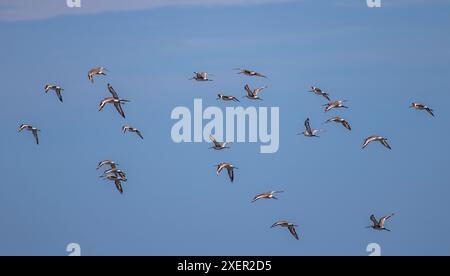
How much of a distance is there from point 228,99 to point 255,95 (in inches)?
57.9

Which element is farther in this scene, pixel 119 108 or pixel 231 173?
pixel 231 173

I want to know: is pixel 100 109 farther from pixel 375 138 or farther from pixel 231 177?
pixel 375 138

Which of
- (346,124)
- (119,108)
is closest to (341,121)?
(346,124)

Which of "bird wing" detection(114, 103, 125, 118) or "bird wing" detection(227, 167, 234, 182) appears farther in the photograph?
"bird wing" detection(227, 167, 234, 182)

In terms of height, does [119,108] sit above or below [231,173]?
above

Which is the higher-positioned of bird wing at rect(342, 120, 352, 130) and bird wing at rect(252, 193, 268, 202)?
bird wing at rect(342, 120, 352, 130)

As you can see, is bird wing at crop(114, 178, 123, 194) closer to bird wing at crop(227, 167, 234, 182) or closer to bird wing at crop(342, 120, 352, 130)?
bird wing at crop(227, 167, 234, 182)

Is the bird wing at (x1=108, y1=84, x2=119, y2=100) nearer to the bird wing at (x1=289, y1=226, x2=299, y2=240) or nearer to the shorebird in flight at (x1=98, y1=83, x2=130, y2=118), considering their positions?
the shorebird in flight at (x1=98, y1=83, x2=130, y2=118)

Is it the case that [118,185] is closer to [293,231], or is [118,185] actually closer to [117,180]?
[117,180]

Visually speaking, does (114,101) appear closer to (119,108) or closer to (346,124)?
(119,108)

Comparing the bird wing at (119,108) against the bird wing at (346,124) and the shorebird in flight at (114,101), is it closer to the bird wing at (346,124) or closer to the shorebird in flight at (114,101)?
the shorebird in flight at (114,101)

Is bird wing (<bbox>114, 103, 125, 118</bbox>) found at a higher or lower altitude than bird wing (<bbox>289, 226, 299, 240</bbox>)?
higher

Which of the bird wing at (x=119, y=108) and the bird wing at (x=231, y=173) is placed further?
the bird wing at (x=231, y=173)

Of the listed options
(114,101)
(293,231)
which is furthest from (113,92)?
(293,231)
